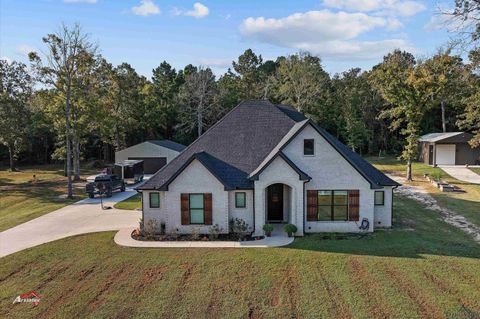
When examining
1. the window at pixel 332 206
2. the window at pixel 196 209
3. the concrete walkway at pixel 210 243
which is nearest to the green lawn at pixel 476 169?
the window at pixel 332 206

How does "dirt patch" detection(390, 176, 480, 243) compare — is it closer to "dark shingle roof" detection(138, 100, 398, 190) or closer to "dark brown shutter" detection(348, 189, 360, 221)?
"dark shingle roof" detection(138, 100, 398, 190)

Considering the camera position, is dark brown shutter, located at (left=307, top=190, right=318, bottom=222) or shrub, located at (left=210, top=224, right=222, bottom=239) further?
dark brown shutter, located at (left=307, top=190, right=318, bottom=222)

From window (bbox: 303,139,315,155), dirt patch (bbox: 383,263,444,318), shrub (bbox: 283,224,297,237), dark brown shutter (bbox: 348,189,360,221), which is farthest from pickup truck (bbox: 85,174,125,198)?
dirt patch (bbox: 383,263,444,318)

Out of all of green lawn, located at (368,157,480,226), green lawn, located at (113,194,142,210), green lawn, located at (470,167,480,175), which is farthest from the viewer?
green lawn, located at (470,167,480,175)

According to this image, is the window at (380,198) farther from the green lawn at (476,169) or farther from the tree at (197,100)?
the tree at (197,100)

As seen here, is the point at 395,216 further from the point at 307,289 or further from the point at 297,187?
the point at 307,289

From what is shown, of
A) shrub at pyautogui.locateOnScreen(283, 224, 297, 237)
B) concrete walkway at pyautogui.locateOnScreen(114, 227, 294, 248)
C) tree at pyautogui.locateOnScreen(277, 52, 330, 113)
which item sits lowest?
concrete walkway at pyautogui.locateOnScreen(114, 227, 294, 248)

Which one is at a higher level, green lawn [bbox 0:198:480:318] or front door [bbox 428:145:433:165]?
front door [bbox 428:145:433:165]
